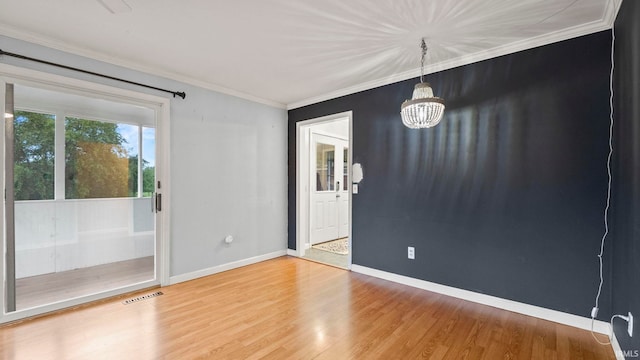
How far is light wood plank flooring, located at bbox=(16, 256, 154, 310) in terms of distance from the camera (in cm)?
256

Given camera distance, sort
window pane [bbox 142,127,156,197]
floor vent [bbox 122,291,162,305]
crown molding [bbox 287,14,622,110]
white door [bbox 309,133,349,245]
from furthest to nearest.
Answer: white door [bbox 309,133,349,245], window pane [bbox 142,127,156,197], floor vent [bbox 122,291,162,305], crown molding [bbox 287,14,622,110]

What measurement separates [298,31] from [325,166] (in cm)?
317

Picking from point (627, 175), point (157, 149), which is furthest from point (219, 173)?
point (627, 175)

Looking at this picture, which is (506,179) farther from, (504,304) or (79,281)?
(79,281)

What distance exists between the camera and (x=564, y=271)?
233 cm

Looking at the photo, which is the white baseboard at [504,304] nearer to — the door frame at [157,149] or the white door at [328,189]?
the white door at [328,189]

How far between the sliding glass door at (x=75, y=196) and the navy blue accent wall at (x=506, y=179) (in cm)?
279

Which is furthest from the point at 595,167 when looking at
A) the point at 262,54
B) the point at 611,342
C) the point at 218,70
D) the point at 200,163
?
the point at 200,163

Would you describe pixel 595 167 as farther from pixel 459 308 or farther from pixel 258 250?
pixel 258 250

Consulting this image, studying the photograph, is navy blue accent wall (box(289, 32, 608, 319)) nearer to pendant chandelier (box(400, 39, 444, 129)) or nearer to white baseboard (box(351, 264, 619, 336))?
white baseboard (box(351, 264, 619, 336))

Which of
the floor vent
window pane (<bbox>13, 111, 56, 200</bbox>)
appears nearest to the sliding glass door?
window pane (<bbox>13, 111, 56, 200</bbox>)

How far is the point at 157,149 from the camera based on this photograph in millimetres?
3236

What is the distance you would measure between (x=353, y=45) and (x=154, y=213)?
9.21 feet

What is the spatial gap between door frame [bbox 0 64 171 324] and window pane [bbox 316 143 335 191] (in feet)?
8.46
